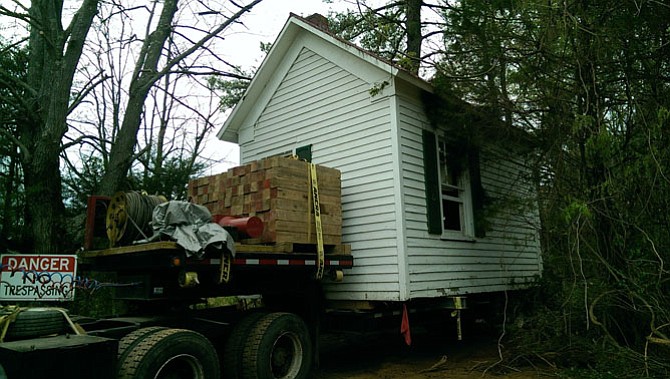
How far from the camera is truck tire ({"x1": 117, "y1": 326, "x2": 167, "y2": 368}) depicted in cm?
487

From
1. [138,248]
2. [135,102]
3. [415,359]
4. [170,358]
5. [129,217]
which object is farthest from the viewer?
[135,102]

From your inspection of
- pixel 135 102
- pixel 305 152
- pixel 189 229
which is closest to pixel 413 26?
pixel 305 152

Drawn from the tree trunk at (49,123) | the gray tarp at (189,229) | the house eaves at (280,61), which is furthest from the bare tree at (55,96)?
the gray tarp at (189,229)

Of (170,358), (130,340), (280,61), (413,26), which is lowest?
(170,358)

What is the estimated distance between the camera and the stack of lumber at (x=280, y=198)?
22.5 ft

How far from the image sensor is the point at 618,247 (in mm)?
7180

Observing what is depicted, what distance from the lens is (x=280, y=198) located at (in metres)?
6.89

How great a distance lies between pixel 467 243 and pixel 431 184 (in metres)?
1.60

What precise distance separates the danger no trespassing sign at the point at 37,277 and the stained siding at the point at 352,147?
3835mm

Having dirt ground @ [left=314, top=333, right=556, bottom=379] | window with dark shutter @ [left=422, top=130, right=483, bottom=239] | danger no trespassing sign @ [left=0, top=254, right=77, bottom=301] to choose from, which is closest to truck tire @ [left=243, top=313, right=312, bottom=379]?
dirt ground @ [left=314, top=333, right=556, bottom=379]

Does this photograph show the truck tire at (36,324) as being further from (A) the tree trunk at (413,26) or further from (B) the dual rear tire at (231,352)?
(A) the tree trunk at (413,26)

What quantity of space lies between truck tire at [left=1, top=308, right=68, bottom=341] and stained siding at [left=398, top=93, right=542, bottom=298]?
4.63 metres

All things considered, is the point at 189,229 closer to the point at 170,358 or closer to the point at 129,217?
the point at 129,217

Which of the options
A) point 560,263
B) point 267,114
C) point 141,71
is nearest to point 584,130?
point 560,263
